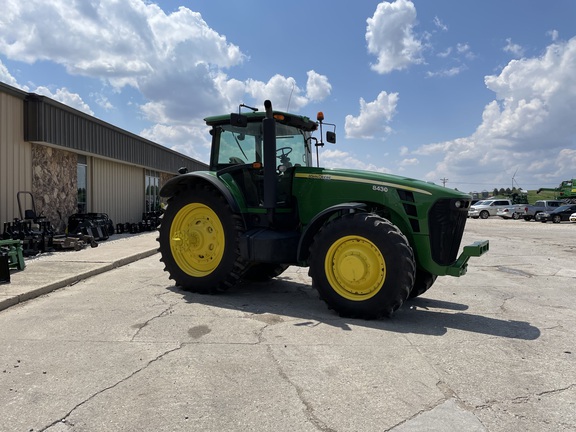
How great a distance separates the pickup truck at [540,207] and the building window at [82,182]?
32448 mm

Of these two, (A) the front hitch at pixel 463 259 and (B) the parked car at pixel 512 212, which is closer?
(A) the front hitch at pixel 463 259

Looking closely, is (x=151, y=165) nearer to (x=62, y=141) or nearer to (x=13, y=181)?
(x=62, y=141)

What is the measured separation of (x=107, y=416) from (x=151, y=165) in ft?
65.1

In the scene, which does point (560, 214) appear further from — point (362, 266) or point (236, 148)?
point (362, 266)

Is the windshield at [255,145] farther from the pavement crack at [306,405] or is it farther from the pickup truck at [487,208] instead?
the pickup truck at [487,208]

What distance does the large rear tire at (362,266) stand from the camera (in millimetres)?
4922

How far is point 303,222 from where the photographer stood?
627 centimetres

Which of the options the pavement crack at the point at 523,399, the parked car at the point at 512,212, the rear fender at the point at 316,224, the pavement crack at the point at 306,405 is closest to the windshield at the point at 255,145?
the rear fender at the point at 316,224

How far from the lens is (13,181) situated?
1170 centimetres

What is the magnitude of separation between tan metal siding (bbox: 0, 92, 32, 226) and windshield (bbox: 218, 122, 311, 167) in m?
7.30

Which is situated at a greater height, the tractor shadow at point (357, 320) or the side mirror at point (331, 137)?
the side mirror at point (331, 137)

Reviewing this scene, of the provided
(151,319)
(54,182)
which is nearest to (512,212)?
(54,182)

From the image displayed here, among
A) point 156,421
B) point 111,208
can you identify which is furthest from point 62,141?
point 156,421

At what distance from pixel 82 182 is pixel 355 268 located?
13.4 metres
